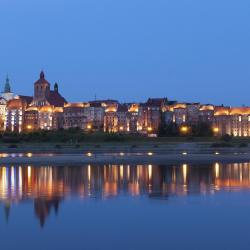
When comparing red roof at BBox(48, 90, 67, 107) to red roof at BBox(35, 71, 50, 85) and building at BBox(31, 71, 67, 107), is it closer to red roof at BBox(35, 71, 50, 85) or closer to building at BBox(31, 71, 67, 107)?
building at BBox(31, 71, 67, 107)

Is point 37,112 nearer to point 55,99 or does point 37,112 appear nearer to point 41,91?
point 41,91

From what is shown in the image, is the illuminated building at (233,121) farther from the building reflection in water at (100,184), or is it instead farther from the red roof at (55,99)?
the building reflection in water at (100,184)

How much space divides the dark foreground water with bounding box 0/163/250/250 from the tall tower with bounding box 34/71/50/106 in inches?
4730

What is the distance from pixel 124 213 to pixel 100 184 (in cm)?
992

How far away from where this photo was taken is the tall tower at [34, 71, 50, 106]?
15288 cm

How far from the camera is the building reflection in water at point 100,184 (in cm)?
2545

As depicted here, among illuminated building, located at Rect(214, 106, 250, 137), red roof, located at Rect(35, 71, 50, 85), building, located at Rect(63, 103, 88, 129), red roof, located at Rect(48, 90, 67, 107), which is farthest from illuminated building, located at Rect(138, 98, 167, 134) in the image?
red roof, located at Rect(35, 71, 50, 85)

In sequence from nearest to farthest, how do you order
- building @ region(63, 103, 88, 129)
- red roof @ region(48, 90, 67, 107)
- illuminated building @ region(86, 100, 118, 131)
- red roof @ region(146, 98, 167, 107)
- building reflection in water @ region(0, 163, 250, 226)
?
building reflection in water @ region(0, 163, 250, 226), red roof @ region(146, 98, 167, 107), illuminated building @ region(86, 100, 118, 131), building @ region(63, 103, 88, 129), red roof @ region(48, 90, 67, 107)

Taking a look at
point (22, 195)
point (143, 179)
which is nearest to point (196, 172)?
point (143, 179)

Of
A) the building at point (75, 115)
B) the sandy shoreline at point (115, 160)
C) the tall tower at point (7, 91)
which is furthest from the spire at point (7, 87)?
the sandy shoreline at point (115, 160)

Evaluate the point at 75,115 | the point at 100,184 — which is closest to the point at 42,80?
the point at 75,115

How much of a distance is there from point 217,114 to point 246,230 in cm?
12905

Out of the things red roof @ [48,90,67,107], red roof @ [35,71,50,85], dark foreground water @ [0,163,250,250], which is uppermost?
red roof @ [35,71,50,85]

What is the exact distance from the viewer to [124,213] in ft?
70.6
